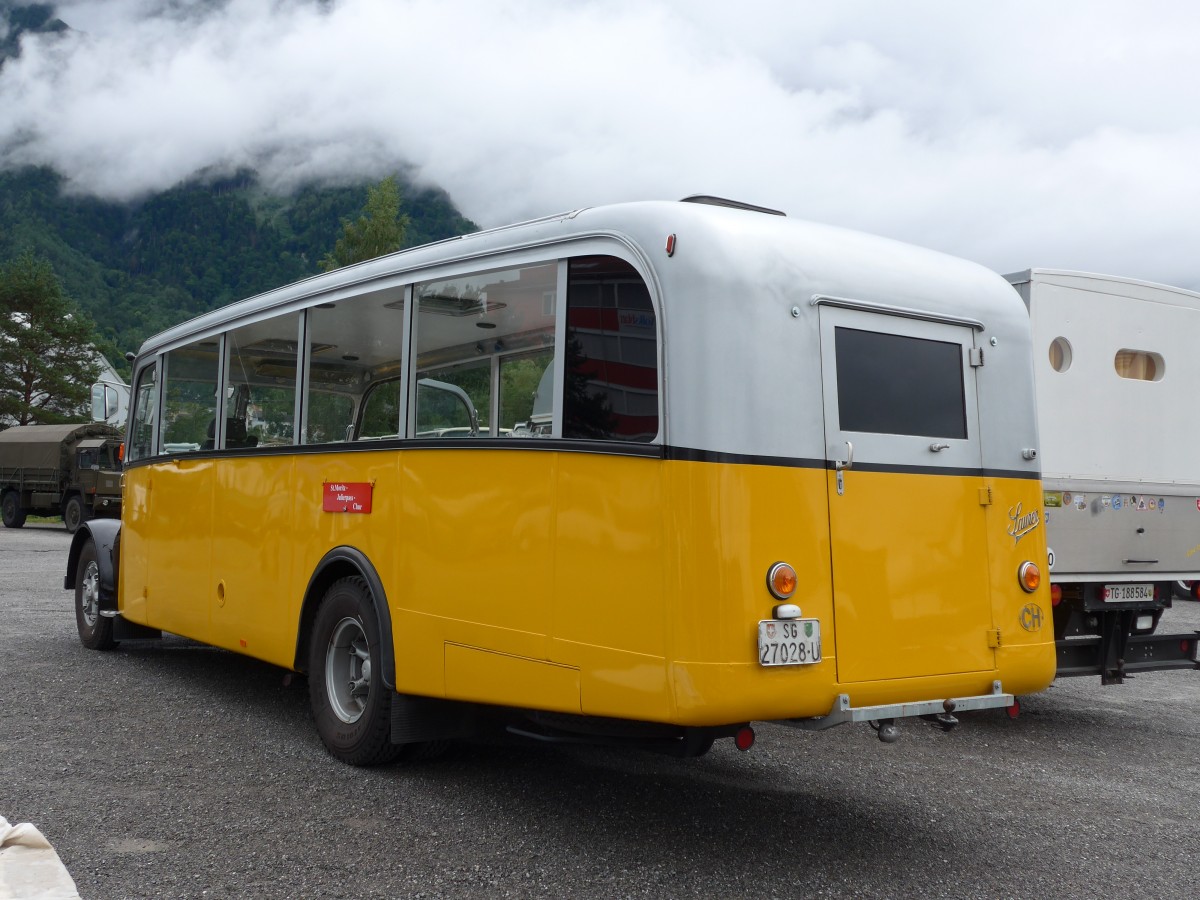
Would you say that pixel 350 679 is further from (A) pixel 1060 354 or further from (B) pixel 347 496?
(A) pixel 1060 354

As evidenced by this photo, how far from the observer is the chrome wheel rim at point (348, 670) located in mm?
5816

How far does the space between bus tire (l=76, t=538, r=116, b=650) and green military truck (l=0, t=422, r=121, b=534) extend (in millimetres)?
18372

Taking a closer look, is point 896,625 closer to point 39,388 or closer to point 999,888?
point 999,888

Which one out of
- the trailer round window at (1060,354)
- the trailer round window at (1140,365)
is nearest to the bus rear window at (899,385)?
the trailer round window at (1060,354)

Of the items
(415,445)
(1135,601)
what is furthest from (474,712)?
(1135,601)

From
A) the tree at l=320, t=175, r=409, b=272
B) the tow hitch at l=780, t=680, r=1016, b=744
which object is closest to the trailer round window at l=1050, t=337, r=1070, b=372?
the tow hitch at l=780, t=680, r=1016, b=744

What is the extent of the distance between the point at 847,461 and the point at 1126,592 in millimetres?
3888

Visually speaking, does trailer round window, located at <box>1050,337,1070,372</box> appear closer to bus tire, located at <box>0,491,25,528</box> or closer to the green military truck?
the green military truck

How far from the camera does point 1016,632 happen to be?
4.96 metres

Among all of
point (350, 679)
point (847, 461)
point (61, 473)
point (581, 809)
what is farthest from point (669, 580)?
point (61, 473)

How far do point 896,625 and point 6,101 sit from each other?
663 ft

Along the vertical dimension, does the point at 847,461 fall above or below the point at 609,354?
below

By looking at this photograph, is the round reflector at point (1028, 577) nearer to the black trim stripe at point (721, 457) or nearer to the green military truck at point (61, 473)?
the black trim stripe at point (721, 457)

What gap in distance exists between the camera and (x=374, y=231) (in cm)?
3891
